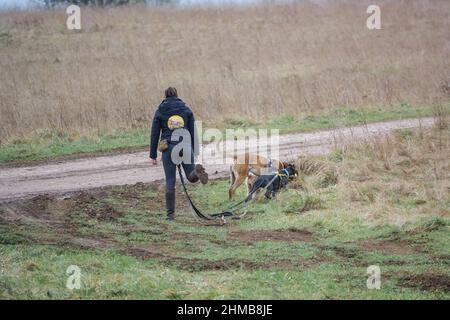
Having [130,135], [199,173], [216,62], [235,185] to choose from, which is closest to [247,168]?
[235,185]

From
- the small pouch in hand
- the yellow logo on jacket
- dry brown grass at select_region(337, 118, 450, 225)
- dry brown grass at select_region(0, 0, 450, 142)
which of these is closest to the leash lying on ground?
the small pouch in hand

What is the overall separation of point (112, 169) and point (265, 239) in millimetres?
6410

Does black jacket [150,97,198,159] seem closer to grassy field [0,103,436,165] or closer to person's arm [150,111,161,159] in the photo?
person's arm [150,111,161,159]

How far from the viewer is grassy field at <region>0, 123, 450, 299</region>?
780 cm

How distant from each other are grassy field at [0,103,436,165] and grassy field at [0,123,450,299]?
13.6 ft

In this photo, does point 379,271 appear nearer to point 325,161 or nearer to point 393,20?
point 325,161

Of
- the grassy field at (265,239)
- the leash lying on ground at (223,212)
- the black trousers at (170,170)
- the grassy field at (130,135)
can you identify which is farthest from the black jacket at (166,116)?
the grassy field at (130,135)

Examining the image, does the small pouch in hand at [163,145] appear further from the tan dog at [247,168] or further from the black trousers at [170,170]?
the tan dog at [247,168]

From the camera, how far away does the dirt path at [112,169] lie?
14195 millimetres

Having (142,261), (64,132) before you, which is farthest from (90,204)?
(64,132)

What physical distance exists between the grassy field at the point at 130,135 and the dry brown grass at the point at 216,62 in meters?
0.44

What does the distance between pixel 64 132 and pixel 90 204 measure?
282 inches
